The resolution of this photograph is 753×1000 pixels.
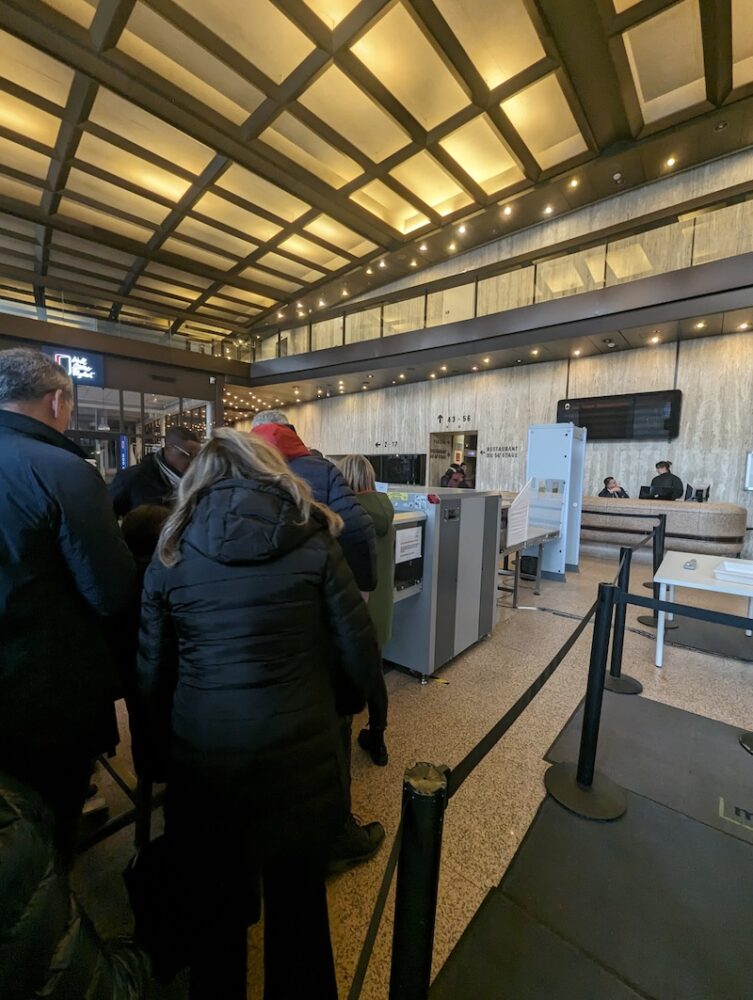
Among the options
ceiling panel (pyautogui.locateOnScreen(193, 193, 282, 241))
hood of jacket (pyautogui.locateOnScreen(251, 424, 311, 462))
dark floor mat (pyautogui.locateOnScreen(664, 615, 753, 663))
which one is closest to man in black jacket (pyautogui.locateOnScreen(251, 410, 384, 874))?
hood of jacket (pyautogui.locateOnScreen(251, 424, 311, 462))

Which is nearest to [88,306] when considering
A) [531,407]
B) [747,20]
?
[531,407]

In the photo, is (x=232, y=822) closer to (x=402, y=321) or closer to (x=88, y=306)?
(x=402, y=321)

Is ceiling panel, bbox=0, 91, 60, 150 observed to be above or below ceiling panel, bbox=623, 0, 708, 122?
below

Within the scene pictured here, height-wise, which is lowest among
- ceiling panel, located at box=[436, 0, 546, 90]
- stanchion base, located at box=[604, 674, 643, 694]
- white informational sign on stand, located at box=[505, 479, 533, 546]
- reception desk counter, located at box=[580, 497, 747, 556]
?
stanchion base, located at box=[604, 674, 643, 694]

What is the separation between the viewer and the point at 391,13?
529 cm

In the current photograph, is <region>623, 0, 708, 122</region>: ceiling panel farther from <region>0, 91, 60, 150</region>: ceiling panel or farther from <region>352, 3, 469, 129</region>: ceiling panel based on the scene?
<region>0, 91, 60, 150</region>: ceiling panel

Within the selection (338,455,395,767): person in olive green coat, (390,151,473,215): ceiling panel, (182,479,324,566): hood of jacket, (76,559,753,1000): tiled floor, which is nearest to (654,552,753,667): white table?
(76,559,753,1000): tiled floor

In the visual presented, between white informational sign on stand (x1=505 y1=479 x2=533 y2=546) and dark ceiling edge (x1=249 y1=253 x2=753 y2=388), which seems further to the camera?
dark ceiling edge (x1=249 y1=253 x2=753 y2=388)

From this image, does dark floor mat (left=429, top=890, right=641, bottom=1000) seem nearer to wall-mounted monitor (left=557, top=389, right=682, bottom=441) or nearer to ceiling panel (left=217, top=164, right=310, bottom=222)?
wall-mounted monitor (left=557, top=389, right=682, bottom=441)

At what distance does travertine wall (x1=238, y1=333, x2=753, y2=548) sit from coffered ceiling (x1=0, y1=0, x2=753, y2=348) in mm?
3300

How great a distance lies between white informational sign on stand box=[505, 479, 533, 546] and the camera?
12.9ft

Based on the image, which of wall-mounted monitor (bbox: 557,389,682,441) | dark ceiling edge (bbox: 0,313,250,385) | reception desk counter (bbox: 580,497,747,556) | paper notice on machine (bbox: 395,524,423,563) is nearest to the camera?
paper notice on machine (bbox: 395,524,423,563)

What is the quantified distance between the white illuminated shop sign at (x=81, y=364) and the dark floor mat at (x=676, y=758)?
11416mm

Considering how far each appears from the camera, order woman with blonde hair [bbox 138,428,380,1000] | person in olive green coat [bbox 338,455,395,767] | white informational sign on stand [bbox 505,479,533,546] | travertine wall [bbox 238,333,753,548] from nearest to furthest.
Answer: woman with blonde hair [bbox 138,428,380,1000] < person in olive green coat [bbox 338,455,395,767] < white informational sign on stand [bbox 505,479,533,546] < travertine wall [bbox 238,333,753,548]
